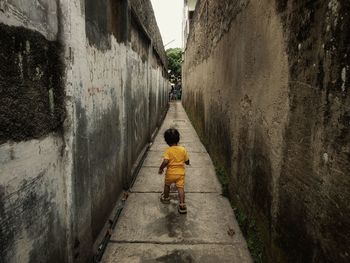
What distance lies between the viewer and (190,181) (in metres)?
5.14

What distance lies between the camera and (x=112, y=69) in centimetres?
364

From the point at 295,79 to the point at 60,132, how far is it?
1.64 metres

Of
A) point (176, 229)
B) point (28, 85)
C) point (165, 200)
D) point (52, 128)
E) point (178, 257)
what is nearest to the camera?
point (28, 85)

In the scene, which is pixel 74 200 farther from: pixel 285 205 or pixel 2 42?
pixel 285 205

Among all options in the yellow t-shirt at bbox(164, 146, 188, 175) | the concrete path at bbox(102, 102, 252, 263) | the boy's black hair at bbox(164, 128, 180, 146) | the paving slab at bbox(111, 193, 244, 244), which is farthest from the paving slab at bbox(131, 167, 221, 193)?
the boy's black hair at bbox(164, 128, 180, 146)

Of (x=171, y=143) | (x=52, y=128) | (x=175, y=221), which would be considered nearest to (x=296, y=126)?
(x=52, y=128)

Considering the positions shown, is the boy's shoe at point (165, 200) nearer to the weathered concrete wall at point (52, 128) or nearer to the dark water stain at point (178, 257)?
the weathered concrete wall at point (52, 128)

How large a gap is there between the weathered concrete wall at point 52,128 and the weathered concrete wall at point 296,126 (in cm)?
155

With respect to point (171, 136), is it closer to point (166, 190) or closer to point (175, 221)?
point (166, 190)

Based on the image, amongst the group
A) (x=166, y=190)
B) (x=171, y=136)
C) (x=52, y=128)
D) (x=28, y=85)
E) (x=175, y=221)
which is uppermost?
(x=28, y=85)

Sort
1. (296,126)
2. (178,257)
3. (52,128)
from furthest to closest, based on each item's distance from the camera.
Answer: (178,257) < (296,126) < (52,128)

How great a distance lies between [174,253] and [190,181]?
224cm

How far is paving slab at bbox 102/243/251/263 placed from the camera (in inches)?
112

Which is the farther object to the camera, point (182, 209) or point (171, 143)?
point (171, 143)
